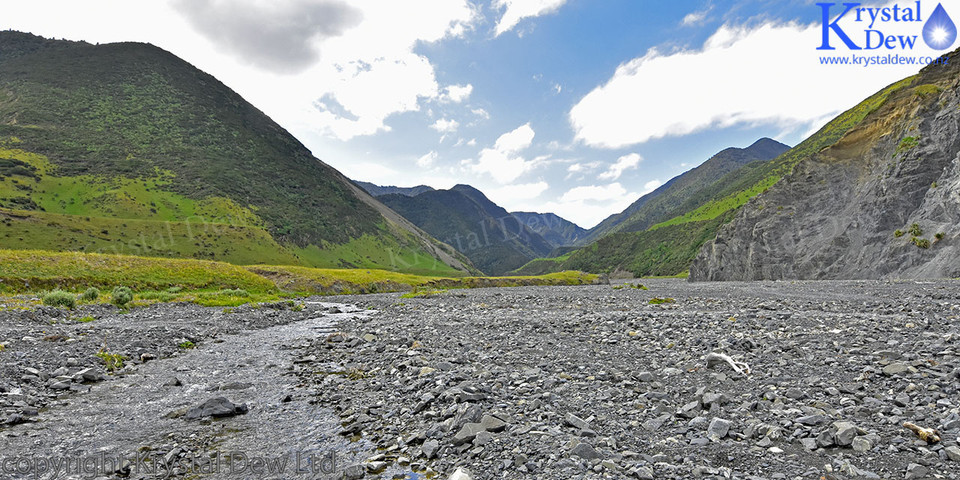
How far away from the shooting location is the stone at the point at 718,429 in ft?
20.9

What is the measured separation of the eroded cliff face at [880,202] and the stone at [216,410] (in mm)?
74532

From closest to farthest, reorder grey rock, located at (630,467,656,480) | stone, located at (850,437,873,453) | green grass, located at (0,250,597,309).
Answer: grey rock, located at (630,467,656,480) → stone, located at (850,437,873,453) → green grass, located at (0,250,597,309)

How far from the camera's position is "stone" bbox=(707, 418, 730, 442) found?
20.9 ft

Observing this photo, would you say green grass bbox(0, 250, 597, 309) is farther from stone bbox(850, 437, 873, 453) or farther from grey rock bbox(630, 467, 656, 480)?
stone bbox(850, 437, 873, 453)

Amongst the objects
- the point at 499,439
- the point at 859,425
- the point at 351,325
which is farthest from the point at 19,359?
the point at 859,425

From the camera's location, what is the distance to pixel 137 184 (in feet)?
440

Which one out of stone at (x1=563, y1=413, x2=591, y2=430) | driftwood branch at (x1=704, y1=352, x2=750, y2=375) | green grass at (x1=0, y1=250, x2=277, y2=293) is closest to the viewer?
stone at (x1=563, y1=413, x2=591, y2=430)

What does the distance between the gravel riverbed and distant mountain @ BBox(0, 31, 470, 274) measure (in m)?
100

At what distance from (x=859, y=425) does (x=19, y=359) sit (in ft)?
72.0

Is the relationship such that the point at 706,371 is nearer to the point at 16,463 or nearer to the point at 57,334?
the point at 16,463

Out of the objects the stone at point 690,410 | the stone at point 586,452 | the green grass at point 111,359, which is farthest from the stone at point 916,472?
the green grass at point 111,359

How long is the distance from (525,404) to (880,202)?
9063 centimetres

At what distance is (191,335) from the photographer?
19.5m

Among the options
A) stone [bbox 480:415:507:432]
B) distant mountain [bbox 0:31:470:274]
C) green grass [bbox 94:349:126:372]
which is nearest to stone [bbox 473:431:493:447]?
stone [bbox 480:415:507:432]
